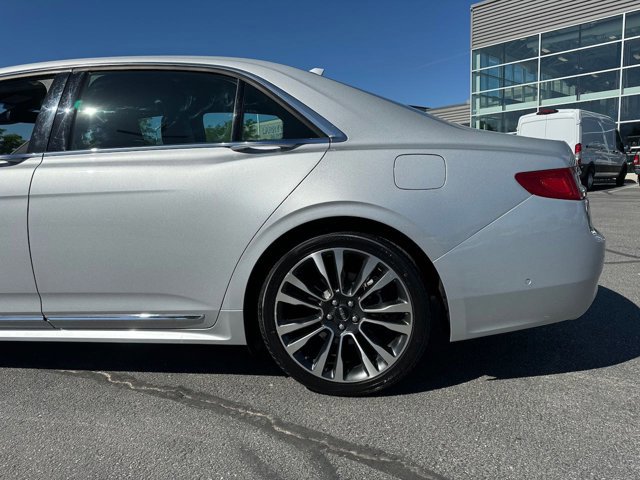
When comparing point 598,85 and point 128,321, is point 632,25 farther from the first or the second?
point 128,321

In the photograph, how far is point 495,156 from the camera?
222cm

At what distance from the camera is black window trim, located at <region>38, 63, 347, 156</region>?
2.33 m

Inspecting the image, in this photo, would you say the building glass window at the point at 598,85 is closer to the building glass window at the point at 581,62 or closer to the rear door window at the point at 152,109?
the building glass window at the point at 581,62

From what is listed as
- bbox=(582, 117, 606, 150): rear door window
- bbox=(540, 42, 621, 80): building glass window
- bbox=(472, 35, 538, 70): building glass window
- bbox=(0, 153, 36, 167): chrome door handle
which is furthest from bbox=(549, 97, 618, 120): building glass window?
bbox=(0, 153, 36, 167): chrome door handle

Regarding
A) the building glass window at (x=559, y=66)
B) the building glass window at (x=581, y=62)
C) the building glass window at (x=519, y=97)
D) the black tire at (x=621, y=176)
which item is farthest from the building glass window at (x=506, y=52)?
the black tire at (x=621, y=176)

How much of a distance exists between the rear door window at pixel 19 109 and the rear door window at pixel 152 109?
0.29m

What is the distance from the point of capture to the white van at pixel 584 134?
1340 cm

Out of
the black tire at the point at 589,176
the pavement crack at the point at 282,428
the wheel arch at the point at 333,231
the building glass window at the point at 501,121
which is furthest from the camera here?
the building glass window at the point at 501,121

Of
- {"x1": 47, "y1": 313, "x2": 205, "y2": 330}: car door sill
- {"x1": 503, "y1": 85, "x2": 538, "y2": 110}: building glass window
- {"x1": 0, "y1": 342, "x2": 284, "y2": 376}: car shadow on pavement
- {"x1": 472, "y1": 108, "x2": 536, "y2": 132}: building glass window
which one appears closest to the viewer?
{"x1": 47, "y1": 313, "x2": 205, "y2": 330}: car door sill

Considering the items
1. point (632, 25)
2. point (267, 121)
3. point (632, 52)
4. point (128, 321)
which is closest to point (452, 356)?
point (267, 121)

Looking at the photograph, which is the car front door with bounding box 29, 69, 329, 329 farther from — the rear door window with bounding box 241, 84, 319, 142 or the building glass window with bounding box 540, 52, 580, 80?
the building glass window with bounding box 540, 52, 580, 80

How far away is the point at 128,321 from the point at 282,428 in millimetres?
923

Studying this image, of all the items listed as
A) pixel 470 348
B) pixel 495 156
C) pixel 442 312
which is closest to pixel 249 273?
pixel 442 312

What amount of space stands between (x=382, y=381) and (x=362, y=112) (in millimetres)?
1278
